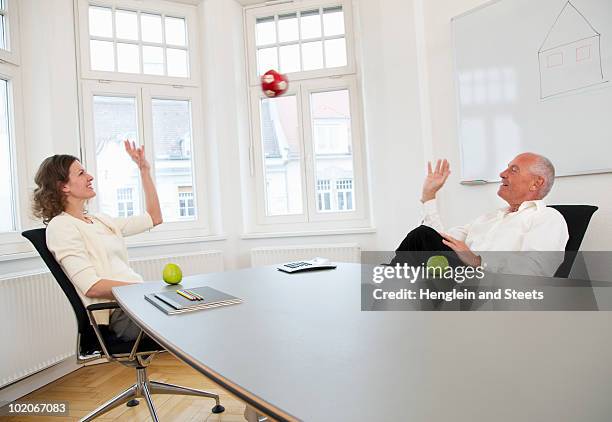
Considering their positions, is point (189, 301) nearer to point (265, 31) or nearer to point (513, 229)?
point (513, 229)

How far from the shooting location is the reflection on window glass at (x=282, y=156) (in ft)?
13.6

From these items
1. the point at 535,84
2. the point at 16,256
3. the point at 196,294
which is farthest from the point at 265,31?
the point at 196,294

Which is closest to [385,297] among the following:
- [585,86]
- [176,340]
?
[176,340]

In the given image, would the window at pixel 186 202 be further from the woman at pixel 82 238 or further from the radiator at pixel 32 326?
the woman at pixel 82 238

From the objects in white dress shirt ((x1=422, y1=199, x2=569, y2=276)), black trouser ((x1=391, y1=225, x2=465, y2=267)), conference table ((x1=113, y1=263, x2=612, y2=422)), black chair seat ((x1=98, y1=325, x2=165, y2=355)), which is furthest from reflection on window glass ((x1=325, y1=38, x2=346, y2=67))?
conference table ((x1=113, y1=263, x2=612, y2=422))

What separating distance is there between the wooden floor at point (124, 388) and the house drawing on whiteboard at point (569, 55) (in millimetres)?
2583

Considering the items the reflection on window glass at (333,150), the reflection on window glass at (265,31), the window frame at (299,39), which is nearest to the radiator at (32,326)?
the reflection on window glass at (333,150)

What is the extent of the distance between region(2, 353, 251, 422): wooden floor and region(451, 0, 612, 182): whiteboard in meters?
2.25

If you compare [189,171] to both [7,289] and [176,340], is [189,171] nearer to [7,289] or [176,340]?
[7,289]

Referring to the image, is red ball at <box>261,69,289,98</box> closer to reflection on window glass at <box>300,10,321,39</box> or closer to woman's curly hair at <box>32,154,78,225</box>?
woman's curly hair at <box>32,154,78,225</box>

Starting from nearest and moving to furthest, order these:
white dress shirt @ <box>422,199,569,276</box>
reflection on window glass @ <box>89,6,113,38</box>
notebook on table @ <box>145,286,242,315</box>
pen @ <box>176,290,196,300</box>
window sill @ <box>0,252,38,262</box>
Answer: notebook on table @ <box>145,286,242,315</box>, pen @ <box>176,290,196,300</box>, white dress shirt @ <box>422,199,569,276</box>, window sill @ <box>0,252,38,262</box>, reflection on window glass @ <box>89,6,113,38</box>

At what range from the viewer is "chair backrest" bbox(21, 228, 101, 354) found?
1.99m

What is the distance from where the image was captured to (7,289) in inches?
104

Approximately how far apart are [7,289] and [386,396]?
9.02 ft
